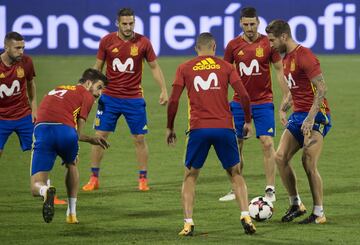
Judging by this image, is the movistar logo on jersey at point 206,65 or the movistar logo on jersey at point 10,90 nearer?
the movistar logo on jersey at point 206,65

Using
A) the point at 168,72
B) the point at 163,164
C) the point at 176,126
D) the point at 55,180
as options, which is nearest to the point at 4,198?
the point at 55,180

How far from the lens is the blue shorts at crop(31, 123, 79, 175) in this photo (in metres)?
11.8

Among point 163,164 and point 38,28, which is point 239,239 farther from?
point 38,28

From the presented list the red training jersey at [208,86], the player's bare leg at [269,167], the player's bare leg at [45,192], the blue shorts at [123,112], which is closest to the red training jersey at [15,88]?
the blue shorts at [123,112]

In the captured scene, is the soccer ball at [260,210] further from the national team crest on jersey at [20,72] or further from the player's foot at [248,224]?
the national team crest on jersey at [20,72]

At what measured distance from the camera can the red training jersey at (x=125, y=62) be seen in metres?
15.3

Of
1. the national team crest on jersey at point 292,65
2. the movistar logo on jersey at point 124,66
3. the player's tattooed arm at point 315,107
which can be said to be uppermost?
the national team crest on jersey at point 292,65

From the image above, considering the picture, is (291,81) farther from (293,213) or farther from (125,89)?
(125,89)

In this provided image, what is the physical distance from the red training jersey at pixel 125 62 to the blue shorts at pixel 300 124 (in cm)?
346

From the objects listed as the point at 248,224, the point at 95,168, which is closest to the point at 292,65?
the point at 248,224

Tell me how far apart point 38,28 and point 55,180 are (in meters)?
17.5

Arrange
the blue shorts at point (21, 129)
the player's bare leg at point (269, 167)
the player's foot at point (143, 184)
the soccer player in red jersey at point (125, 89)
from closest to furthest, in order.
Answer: the player's bare leg at point (269, 167) → the blue shorts at point (21, 129) → the player's foot at point (143, 184) → the soccer player in red jersey at point (125, 89)

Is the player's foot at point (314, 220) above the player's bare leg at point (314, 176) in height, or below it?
below

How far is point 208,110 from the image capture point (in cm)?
1139
